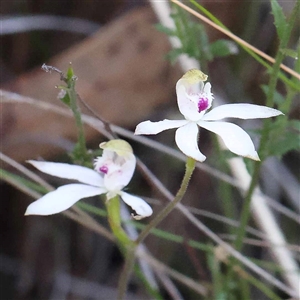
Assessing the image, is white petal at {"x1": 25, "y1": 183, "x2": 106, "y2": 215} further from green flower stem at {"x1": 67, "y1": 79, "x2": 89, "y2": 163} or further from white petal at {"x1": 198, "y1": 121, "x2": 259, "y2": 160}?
white petal at {"x1": 198, "y1": 121, "x2": 259, "y2": 160}

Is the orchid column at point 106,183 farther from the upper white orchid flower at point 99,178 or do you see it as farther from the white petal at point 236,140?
the white petal at point 236,140

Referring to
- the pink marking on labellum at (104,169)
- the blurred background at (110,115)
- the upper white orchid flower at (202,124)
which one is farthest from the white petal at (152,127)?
the blurred background at (110,115)

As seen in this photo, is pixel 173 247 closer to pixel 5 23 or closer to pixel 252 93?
pixel 252 93

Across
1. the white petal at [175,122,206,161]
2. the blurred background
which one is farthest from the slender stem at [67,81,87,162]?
the blurred background

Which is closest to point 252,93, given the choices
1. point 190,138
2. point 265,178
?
point 265,178

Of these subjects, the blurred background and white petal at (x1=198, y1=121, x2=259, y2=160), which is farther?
the blurred background

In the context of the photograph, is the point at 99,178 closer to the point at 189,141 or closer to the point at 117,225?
the point at 117,225
